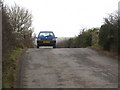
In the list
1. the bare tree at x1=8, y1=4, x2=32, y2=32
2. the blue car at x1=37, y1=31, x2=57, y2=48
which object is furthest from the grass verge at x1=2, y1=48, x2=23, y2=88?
the bare tree at x1=8, y1=4, x2=32, y2=32

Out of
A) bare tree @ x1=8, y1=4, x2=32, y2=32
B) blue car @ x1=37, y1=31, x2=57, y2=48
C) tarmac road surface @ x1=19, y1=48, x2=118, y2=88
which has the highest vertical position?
bare tree @ x1=8, y1=4, x2=32, y2=32

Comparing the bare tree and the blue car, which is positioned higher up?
the bare tree

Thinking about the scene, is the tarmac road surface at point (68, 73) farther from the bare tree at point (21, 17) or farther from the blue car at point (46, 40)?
the bare tree at point (21, 17)

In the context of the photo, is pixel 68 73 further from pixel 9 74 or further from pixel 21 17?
pixel 21 17

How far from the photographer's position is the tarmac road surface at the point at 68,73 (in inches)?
363

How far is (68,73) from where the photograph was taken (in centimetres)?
1073

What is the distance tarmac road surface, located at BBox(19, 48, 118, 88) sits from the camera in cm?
921

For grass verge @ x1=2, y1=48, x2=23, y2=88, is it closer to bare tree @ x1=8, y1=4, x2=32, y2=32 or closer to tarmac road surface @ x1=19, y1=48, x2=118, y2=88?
tarmac road surface @ x1=19, y1=48, x2=118, y2=88

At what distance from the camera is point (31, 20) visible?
105ft

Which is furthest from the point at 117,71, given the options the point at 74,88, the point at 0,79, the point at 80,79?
the point at 0,79

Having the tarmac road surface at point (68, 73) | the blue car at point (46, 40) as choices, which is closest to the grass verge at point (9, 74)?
the tarmac road surface at point (68, 73)

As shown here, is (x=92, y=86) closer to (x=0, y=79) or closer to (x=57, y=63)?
(x=0, y=79)

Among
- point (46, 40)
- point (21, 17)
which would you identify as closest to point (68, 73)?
point (46, 40)

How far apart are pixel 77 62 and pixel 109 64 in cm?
167
